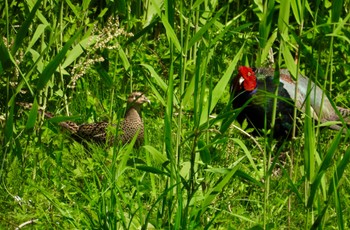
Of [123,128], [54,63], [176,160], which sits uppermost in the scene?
[54,63]

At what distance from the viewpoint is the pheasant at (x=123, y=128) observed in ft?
17.6

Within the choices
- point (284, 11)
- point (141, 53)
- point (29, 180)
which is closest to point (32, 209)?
point (29, 180)

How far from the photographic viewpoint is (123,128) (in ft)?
18.7

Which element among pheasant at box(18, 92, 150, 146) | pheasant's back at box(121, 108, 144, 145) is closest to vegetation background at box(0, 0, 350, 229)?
pheasant at box(18, 92, 150, 146)

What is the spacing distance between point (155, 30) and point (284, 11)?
136 inches

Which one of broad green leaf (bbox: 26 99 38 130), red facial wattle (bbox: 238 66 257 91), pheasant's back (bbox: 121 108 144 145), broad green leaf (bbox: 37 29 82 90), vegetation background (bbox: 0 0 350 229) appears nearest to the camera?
vegetation background (bbox: 0 0 350 229)

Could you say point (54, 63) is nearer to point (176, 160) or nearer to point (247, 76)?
point (176, 160)

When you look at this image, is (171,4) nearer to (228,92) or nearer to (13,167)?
(13,167)

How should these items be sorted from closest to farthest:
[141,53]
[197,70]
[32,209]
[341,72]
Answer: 1. [197,70]
2. [32,209]
3. [141,53]
4. [341,72]

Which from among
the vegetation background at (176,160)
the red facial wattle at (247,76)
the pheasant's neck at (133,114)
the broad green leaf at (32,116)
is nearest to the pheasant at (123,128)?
the pheasant's neck at (133,114)

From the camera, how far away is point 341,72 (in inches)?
252

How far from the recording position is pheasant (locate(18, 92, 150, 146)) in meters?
5.37

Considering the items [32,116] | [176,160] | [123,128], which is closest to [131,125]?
[123,128]

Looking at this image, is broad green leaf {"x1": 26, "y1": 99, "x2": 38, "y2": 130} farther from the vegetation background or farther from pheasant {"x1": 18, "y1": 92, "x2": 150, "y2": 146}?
pheasant {"x1": 18, "y1": 92, "x2": 150, "y2": 146}
